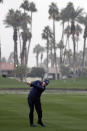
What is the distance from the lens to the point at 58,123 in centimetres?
1966

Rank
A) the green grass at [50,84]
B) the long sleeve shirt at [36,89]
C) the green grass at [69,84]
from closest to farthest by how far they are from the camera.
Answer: the long sleeve shirt at [36,89], the green grass at [50,84], the green grass at [69,84]

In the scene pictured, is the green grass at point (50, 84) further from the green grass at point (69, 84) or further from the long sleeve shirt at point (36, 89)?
the long sleeve shirt at point (36, 89)

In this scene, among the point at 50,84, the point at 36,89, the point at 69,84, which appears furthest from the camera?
the point at 50,84

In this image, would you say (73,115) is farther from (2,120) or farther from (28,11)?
(28,11)

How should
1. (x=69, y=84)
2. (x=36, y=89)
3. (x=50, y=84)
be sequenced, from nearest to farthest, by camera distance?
(x=36, y=89) → (x=69, y=84) → (x=50, y=84)

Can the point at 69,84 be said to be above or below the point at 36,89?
below

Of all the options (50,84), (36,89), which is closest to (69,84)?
(50,84)

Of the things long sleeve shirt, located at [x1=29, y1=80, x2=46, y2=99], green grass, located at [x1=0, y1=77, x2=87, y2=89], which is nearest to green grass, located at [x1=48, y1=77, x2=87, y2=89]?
green grass, located at [x1=0, y1=77, x2=87, y2=89]

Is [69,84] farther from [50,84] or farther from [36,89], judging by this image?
[36,89]

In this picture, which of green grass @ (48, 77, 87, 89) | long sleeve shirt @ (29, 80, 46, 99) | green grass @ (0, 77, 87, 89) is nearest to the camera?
long sleeve shirt @ (29, 80, 46, 99)

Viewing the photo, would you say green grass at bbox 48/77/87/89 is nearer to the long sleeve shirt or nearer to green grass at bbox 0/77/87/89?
green grass at bbox 0/77/87/89

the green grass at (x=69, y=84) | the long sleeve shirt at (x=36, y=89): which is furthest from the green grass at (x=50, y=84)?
the long sleeve shirt at (x=36, y=89)

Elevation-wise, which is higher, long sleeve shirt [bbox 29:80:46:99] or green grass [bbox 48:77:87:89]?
long sleeve shirt [bbox 29:80:46:99]

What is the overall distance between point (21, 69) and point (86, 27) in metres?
35.1
